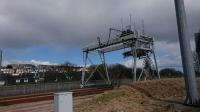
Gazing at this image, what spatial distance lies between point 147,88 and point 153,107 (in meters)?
6.99

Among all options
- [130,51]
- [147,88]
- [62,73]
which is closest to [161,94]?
[147,88]

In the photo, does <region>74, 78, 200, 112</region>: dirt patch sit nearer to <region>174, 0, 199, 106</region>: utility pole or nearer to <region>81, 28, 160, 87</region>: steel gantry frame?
<region>174, 0, 199, 106</region>: utility pole

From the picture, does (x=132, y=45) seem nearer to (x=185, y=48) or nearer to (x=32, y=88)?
(x=32, y=88)

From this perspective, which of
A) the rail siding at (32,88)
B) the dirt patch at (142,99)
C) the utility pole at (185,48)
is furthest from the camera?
the rail siding at (32,88)

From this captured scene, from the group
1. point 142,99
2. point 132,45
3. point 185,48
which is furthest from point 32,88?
point 185,48

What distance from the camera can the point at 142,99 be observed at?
15875 millimetres

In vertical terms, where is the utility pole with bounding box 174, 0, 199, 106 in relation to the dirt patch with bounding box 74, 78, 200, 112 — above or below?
above

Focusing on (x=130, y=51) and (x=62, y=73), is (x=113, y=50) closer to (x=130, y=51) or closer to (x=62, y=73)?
(x=130, y=51)

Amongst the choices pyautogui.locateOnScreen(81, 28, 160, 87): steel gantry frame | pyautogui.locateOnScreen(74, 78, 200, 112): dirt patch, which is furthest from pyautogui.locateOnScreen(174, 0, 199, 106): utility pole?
pyautogui.locateOnScreen(81, 28, 160, 87): steel gantry frame

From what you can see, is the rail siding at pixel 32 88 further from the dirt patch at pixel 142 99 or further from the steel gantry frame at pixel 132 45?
the dirt patch at pixel 142 99

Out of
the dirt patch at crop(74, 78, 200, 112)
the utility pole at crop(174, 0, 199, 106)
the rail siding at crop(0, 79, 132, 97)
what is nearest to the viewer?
the dirt patch at crop(74, 78, 200, 112)

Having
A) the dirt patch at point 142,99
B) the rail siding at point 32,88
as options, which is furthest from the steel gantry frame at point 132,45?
the dirt patch at point 142,99

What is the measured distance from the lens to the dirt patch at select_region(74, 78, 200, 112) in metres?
13.0

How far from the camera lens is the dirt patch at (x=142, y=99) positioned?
13005 millimetres
